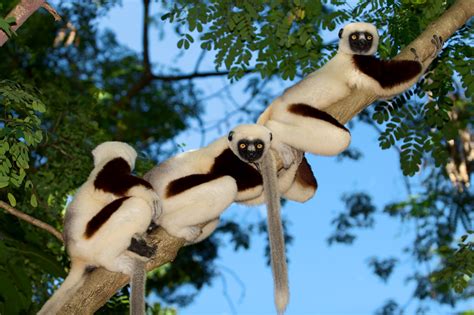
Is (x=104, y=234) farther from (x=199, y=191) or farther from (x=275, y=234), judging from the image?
(x=275, y=234)

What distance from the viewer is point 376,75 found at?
584 cm

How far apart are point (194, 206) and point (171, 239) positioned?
29 cm

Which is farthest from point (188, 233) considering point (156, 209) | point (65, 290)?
point (65, 290)

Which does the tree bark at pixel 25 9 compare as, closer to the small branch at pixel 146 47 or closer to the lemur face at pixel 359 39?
the lemur face at pixel 359 39

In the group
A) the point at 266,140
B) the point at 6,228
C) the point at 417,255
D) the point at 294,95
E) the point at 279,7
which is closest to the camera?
the point at 266,140

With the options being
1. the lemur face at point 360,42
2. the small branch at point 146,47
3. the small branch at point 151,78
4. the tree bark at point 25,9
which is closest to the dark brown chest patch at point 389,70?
the lemur face at point 360,42

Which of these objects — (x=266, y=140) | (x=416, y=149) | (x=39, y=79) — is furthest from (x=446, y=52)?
(x=39, y=79)

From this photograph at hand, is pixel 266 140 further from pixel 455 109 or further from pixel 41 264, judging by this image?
pixel 455 109

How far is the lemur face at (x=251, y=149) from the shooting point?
5.46 m

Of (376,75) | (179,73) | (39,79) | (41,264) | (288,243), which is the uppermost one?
(179,73)

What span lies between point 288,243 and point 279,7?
19.8ft

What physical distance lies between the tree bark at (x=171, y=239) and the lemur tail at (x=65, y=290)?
8 cm

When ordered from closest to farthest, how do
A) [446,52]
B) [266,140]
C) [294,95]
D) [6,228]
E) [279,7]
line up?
[266,140], [294,95], [6,228], [446,52], [279,7]

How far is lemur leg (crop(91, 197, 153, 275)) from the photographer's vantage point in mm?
4949
